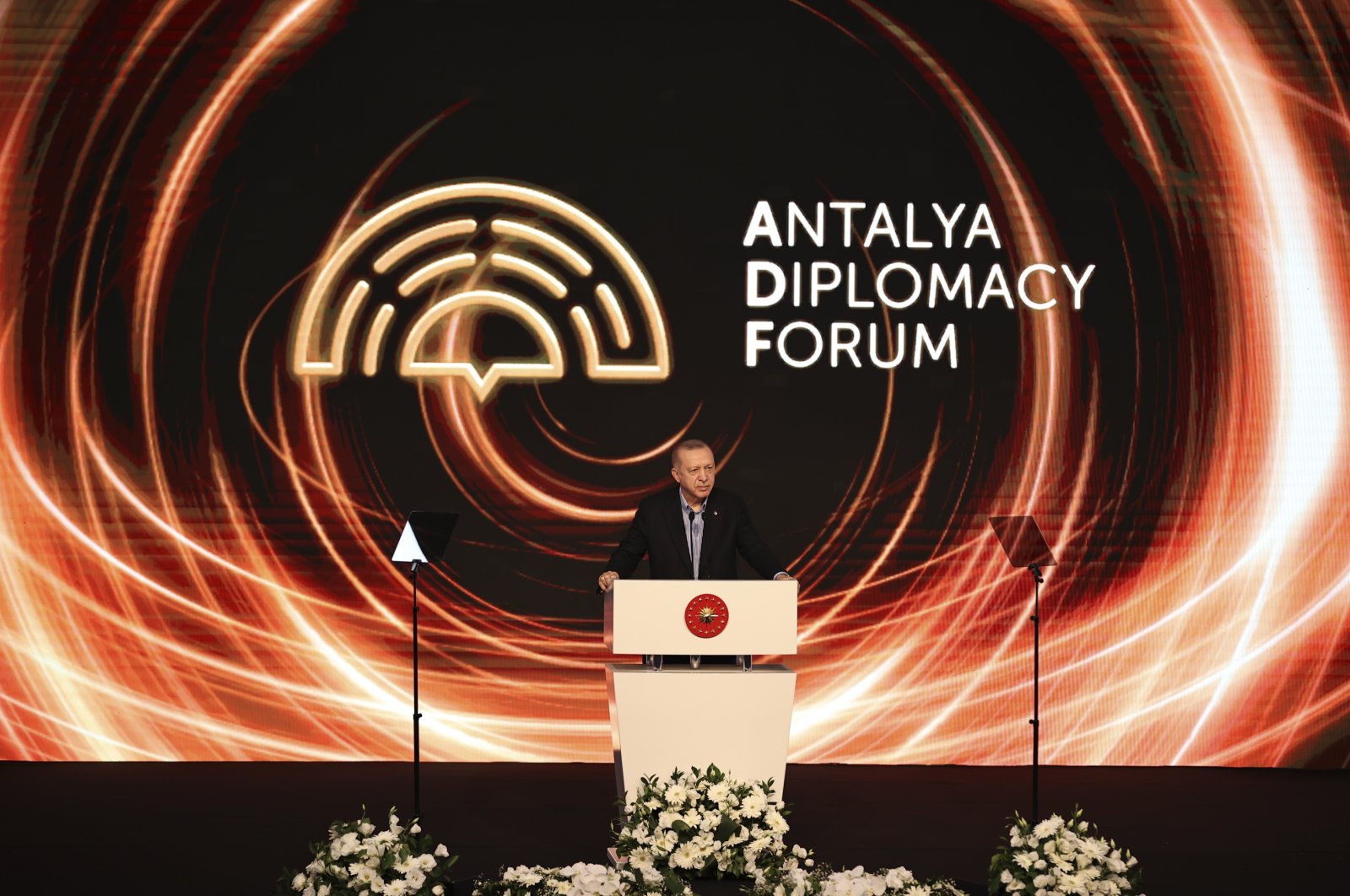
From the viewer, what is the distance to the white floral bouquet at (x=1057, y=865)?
318 cm

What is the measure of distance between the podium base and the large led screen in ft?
7.28

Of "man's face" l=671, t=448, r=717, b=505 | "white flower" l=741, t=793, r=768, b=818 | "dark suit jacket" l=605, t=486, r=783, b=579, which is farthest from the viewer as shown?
"dark suit jacket" l=605, t=486, r=783, b=579

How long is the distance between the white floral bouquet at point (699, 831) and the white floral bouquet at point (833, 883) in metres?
0.05

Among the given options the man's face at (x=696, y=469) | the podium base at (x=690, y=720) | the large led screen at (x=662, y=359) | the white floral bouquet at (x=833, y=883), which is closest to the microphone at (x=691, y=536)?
the man's face at (x=696, y=469)

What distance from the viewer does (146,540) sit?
632 cm

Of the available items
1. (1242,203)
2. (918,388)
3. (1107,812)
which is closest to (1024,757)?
(1107,812)

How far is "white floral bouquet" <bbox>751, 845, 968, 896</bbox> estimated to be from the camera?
121 inches

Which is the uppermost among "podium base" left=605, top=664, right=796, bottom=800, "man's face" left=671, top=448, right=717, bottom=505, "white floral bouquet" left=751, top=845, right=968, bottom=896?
"man's face" left=671, top=448, right=717, bottom=505

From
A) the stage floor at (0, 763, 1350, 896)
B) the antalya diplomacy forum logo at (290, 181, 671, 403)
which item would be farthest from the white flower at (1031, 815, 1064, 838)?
the antalya diplomacy forum logo at (290, 181, 671, 403)

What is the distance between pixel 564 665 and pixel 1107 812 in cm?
252

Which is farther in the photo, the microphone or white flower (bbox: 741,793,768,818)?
the microphone

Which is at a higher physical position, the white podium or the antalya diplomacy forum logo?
the antalya diplomacy forum logo

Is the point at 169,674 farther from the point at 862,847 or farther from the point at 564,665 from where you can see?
the point at 862,847

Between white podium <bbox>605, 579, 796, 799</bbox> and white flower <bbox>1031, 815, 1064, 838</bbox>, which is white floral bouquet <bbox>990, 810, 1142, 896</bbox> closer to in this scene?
white flower <bbox>1031, 815, 1064, 838</bbox>
